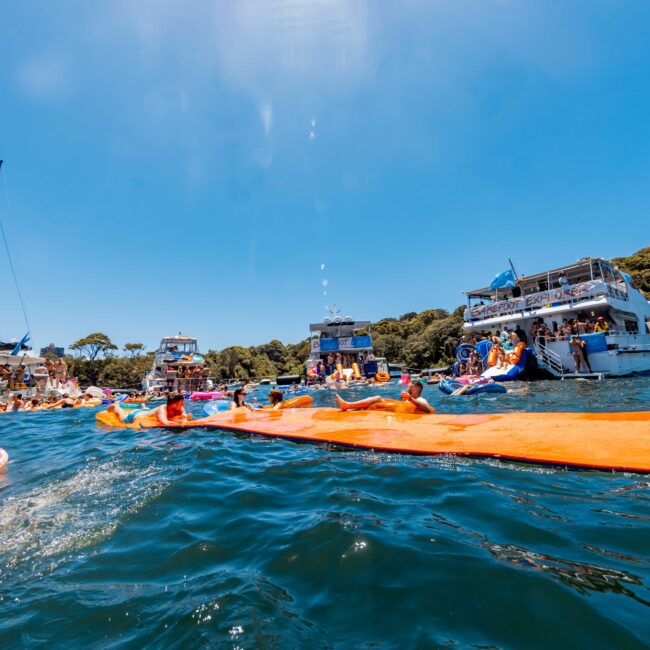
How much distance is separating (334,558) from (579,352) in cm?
2007

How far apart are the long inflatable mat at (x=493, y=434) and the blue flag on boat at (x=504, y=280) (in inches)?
795

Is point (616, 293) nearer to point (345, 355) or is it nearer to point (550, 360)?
point (550, 360)

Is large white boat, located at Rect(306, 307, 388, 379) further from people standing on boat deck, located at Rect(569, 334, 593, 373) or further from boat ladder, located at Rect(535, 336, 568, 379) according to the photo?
people standing on boat deck, located at Rect(569, 334, 593, 373)

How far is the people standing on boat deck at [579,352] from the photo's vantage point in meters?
18.0

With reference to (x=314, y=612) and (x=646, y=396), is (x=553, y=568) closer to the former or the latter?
(x=314, y=612)

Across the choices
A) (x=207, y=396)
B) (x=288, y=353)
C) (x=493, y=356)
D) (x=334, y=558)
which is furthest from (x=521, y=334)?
(x=288, y=353)

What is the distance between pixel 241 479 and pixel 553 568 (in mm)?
3189

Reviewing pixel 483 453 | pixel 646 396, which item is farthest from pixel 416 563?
pixel 646 396

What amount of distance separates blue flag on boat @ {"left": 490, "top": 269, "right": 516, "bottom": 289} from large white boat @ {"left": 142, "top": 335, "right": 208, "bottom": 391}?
22.8 m

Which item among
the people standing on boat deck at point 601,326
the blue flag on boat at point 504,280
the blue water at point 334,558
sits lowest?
the blue water at point 334,558

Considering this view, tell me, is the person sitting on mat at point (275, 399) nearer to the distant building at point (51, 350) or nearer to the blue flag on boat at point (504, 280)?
the blue flag on boat at point (504, 280)

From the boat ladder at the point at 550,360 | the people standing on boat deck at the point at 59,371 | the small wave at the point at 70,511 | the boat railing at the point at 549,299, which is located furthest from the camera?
the people standing on boat deck at the point at 59,371

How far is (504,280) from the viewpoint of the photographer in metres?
24.2

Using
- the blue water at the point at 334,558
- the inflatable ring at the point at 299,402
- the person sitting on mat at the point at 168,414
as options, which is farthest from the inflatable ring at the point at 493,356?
the blue water at the point at 334,558
